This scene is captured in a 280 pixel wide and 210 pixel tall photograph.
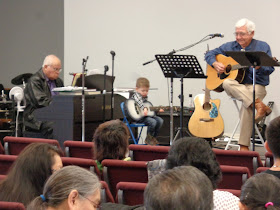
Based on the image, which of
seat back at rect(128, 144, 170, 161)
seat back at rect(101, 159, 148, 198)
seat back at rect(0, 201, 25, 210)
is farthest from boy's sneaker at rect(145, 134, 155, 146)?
seat back at rect(0, 201, 25, 210)

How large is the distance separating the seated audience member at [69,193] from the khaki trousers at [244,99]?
4928 mm

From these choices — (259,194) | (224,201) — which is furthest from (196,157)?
(259,194)

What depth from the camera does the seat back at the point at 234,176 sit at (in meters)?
3.95

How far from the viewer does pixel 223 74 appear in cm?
739

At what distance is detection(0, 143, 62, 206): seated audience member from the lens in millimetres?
2936

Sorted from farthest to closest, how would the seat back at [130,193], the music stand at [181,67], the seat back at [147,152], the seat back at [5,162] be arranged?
1. the music stand at [181,67]
2. the seat back at [147,152]
3. the seat back at [5,162]
4. the seat back at [130,193]

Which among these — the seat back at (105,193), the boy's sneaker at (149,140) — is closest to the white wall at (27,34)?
the boy's sneaker at (149,140)

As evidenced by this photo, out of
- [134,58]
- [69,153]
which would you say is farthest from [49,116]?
[134,58]

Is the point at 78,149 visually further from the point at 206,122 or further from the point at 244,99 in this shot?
the point at 206,122

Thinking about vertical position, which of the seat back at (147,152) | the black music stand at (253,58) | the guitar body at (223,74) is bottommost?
the seat back at (147,152)

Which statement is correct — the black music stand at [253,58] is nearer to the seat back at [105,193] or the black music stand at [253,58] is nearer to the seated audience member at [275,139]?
the seated audience member at [275,139]

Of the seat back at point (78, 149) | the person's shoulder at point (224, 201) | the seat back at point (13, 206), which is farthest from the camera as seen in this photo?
the seat back at point (78, 149)

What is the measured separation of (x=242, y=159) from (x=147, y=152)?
0.79m

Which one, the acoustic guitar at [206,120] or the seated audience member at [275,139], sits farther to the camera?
the acoustic guitar at [206,120]
